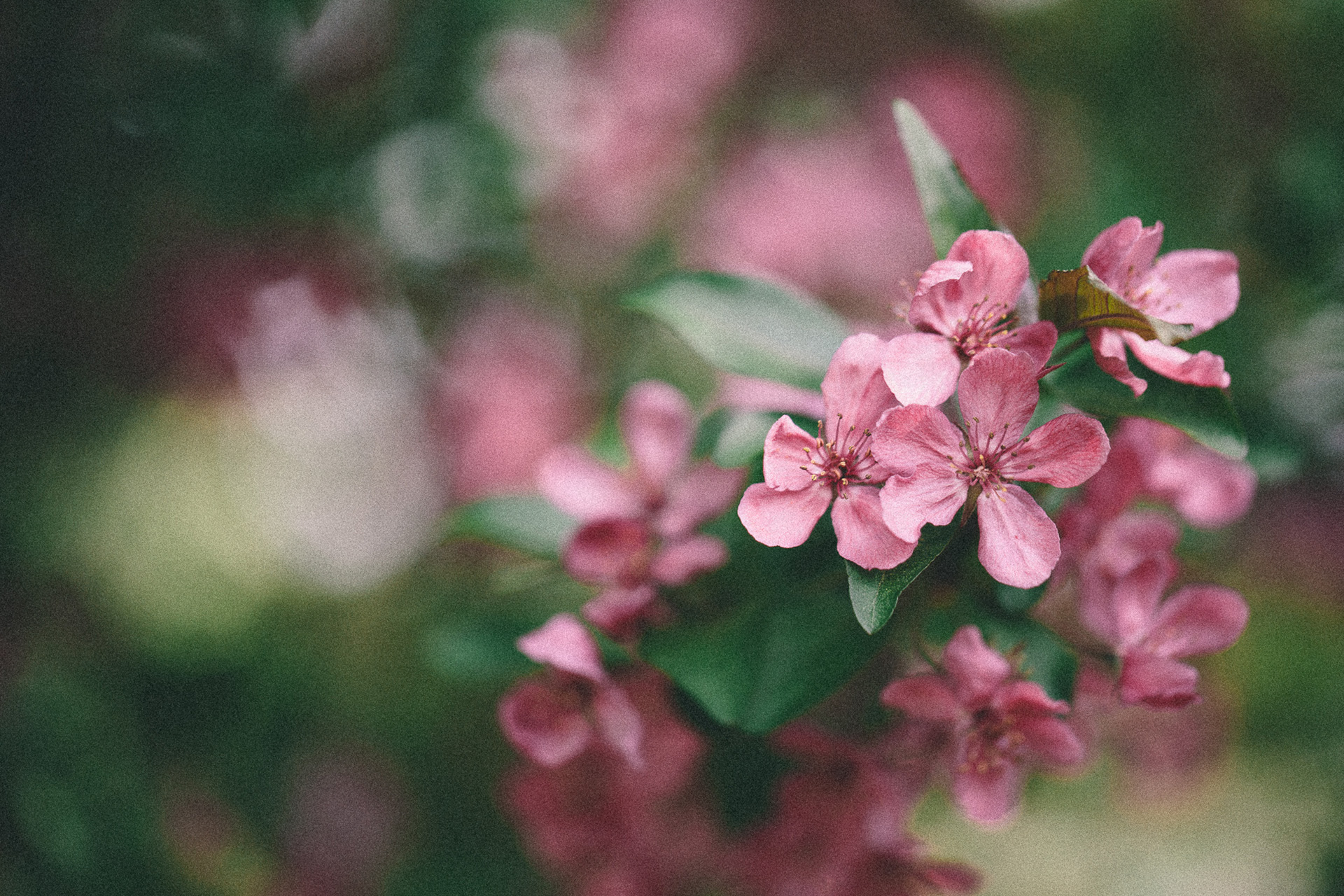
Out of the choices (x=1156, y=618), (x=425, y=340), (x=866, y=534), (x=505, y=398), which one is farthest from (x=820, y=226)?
(x=866, y=534)

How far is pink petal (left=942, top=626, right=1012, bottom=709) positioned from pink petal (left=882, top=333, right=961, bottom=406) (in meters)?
0.15

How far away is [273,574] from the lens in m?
1.59

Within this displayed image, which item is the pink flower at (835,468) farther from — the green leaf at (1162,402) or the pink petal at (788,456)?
the green leaf at (1162,402)

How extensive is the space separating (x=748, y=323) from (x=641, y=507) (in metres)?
0.19

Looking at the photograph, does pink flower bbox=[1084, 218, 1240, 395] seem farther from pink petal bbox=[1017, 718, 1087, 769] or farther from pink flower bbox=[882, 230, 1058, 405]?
pink petal bbox=[1017, 718, 1087, 769]

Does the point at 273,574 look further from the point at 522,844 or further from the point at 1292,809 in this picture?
the point at 1292,809

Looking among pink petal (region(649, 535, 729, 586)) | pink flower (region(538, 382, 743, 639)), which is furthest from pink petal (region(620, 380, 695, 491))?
pink petal (region(649, 535, 729, 586))

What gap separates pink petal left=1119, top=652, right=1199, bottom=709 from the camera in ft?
1.84

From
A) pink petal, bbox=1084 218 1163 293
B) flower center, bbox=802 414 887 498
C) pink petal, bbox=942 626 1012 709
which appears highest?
pink petal, bbox=1084 218 1163 293

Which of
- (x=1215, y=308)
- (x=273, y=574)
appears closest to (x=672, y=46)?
(x=273, y=574)

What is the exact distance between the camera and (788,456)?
1.73ft

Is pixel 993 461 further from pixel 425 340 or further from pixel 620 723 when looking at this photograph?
pixel 425 340

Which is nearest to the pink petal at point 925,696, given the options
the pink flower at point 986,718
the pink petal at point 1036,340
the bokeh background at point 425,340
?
the pink flower at point 986,718

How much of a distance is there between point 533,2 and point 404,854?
63.7 inches
